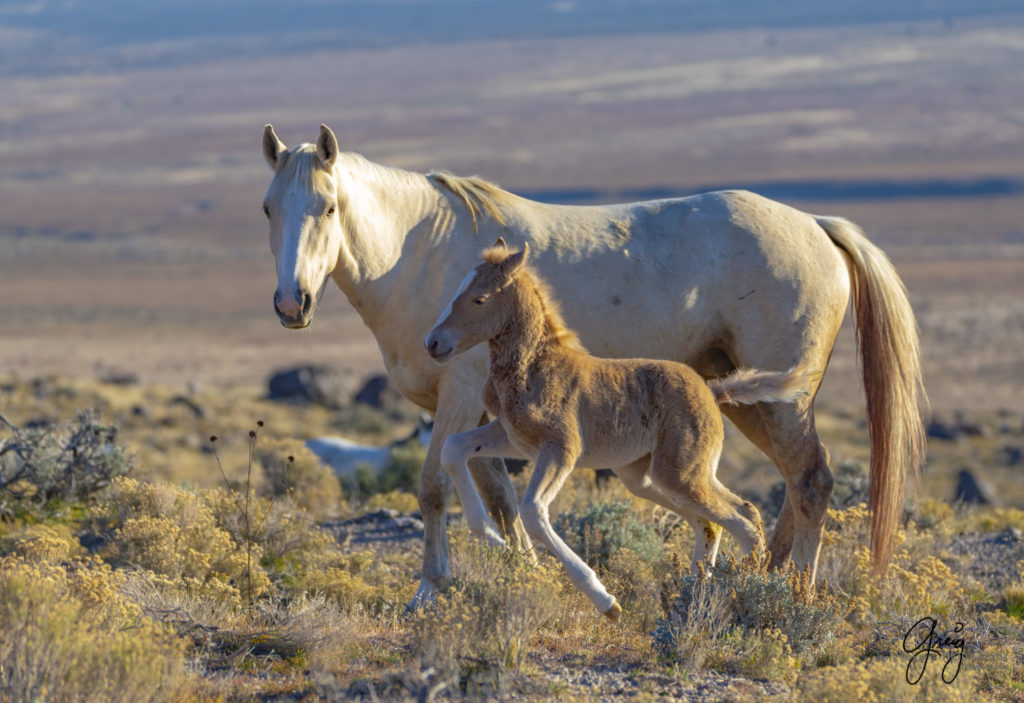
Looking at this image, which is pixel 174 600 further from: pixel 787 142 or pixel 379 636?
pixel 787 142

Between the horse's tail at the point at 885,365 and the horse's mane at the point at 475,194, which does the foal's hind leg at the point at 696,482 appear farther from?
the horse's mane at the point at 475,194

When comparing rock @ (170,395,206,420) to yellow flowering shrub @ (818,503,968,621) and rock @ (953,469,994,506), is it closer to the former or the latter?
rock @ (953,469,994,506)

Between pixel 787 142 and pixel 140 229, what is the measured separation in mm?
51190

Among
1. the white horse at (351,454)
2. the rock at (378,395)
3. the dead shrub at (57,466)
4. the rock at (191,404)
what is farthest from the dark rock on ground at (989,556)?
the rock at (378,395)

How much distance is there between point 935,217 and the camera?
222 feet

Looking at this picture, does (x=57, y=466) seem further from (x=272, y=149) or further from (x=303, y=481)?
(x=272, y=149)

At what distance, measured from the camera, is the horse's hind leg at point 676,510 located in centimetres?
643

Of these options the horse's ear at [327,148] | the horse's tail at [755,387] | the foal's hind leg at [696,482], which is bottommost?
the foal's hind leg at [696,482]

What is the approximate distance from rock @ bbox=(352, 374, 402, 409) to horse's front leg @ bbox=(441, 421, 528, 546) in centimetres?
1692

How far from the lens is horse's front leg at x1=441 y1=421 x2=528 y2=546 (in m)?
6.08

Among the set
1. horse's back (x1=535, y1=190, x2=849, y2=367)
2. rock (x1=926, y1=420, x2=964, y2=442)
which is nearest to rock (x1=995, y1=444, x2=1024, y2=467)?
rock (x1=926, y1=420, x2=964, y2=442)

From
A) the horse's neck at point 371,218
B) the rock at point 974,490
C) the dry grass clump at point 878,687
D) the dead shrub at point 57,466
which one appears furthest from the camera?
the rock at point 974,490

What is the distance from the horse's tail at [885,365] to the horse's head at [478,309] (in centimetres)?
289

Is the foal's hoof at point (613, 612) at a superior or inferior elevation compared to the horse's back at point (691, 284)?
inferior
